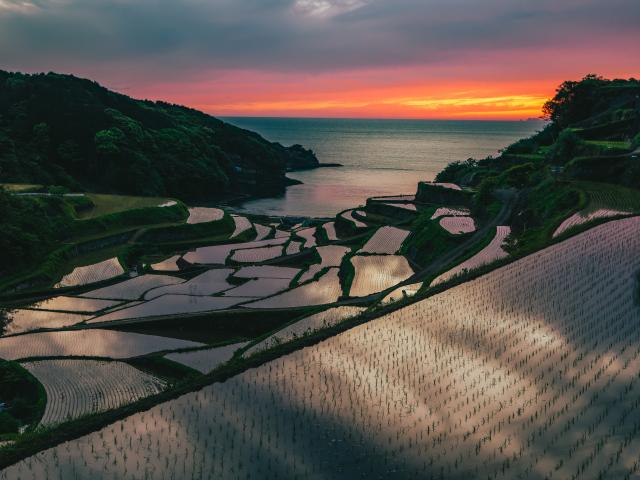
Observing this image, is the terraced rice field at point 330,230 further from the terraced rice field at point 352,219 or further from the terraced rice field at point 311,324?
the terraced rice field at point 311,324

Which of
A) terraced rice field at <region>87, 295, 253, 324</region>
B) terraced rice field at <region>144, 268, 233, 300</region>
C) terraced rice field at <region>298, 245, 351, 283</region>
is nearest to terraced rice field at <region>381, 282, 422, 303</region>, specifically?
terraced rice field at <region>87, 295, 253, 324</region>

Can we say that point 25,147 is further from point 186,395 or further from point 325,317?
point 186,395

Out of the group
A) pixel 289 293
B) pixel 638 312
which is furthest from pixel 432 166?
pixel 638 312

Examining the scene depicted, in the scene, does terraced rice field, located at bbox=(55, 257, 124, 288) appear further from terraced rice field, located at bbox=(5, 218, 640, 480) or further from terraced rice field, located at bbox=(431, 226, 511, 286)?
terraced rice field, located at bbox=(5, 218, 640, 480)

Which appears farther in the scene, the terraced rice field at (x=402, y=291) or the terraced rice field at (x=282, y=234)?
the terraced rice field at (x=282, y=234)

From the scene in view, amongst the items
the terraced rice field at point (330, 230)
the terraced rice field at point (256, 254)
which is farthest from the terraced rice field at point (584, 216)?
the terraced rice field at point (330, 230)

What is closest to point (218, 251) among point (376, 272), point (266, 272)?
point (266, 272)

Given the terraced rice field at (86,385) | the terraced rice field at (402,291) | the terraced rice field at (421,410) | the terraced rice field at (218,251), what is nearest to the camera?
the terraced rice field at (421,410)
